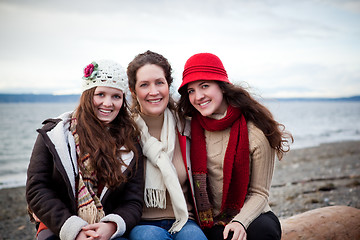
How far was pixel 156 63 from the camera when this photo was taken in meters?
3.06

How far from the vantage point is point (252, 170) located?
3008 mm

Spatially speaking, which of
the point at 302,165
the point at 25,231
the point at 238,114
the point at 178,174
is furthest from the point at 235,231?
the point at 302,165

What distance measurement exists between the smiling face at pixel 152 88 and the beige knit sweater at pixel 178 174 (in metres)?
0.15

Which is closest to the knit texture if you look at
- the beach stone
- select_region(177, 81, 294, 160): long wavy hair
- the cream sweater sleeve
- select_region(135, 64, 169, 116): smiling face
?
select_region(135, 64, 169, 116): smiling face

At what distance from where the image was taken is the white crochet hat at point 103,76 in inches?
106

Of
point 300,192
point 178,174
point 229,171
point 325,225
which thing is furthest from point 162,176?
point 300,192

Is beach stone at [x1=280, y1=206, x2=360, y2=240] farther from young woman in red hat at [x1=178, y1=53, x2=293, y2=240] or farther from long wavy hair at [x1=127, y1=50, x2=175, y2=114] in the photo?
long wavy hair at [x1=127, y1=50, x2=175, y2=114]

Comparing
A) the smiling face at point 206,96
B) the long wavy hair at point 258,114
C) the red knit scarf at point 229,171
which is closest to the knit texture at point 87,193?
the red knit scarf at point 229,171

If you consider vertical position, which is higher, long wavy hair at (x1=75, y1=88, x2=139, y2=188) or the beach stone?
long wavy hair at (x1=75, y1=88, x2=139, y2=188)

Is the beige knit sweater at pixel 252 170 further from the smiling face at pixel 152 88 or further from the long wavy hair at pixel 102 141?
the long wavy hair at pixel 102 141

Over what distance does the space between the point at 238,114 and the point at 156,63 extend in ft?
3.26

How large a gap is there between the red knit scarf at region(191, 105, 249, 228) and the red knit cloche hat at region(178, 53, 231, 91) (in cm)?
36

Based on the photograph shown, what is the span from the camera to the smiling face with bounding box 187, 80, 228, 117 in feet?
9.97

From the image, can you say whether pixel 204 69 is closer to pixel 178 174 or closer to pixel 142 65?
pixel 142 65
